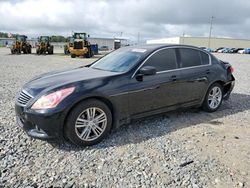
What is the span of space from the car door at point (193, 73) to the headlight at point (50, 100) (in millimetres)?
2325

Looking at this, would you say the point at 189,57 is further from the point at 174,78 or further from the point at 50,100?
the point at 50,100

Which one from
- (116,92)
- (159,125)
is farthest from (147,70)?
(159,125)

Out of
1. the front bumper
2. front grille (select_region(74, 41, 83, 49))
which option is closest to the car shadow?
the front bumper

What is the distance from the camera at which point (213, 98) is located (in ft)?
18.2

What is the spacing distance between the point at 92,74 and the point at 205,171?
2.29 meters

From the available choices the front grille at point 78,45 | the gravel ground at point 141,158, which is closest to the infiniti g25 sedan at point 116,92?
the gravel ground at point 141,158

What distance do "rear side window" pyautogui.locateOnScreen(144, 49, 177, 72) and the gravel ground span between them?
1.07 meters

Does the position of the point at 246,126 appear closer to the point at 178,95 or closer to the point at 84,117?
the point at 178,95

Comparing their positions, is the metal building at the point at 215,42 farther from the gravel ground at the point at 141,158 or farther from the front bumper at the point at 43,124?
the front bumper at the point at 43,124

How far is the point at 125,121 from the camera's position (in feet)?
13.5

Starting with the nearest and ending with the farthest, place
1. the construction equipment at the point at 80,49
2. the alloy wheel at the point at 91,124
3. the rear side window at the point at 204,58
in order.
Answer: the alloy wheel at the point at 91,124 < the rear side window at the point at 204,58 < the construction equipment at the point at 80,49

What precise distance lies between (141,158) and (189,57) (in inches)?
102

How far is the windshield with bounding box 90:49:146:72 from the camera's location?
4.32 metres

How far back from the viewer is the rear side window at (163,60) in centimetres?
446
